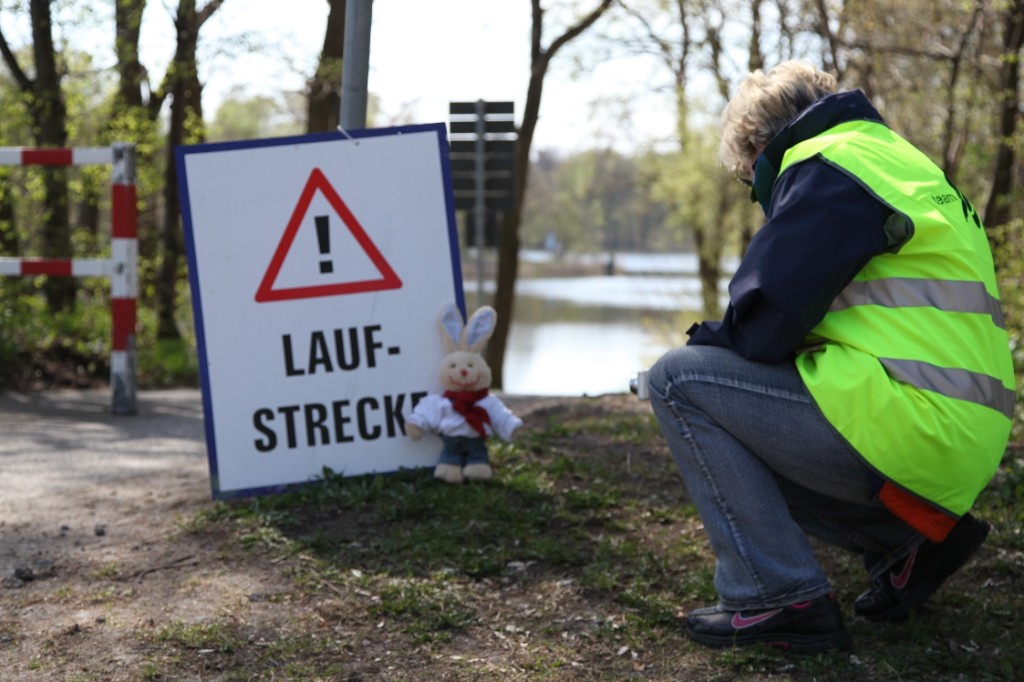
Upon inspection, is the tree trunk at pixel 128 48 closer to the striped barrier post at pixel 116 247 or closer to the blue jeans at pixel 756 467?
the striped barrier post at pixel 116 247

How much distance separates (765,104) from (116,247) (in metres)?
4.47

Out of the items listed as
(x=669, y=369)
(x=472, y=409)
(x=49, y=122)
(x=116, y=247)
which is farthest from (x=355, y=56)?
(x=49, y=122)

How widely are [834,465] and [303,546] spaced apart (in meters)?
1.76

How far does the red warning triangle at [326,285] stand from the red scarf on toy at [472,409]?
0.50 meters

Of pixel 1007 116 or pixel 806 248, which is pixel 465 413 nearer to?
pixel 806 248

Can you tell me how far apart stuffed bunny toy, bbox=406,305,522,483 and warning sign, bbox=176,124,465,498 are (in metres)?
0.11

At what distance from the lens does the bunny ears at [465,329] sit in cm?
432

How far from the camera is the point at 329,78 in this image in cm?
1120

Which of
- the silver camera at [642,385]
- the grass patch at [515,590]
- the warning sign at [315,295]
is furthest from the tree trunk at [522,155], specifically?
the silver camera at [642,385]

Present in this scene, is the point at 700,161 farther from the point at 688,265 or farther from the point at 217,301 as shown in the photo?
the point at 217,301

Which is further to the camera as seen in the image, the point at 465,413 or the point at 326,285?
the point at 326,285

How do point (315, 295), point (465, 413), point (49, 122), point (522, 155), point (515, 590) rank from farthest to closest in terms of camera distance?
1. point (522, 155)
2. point (49, 122)
3. point (315, 295)
4. point (465, 413)
5. point (515, 590)

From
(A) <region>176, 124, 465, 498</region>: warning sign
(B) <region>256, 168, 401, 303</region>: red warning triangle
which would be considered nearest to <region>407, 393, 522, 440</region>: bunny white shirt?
(A) <region>176, 124, 465, 498</region>: warning sign

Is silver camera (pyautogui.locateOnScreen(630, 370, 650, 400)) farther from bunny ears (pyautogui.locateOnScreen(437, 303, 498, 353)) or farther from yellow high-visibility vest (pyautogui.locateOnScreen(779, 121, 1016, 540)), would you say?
bunny ears (pyautogui.locateOnScreen(437, 303, 498, 353))
